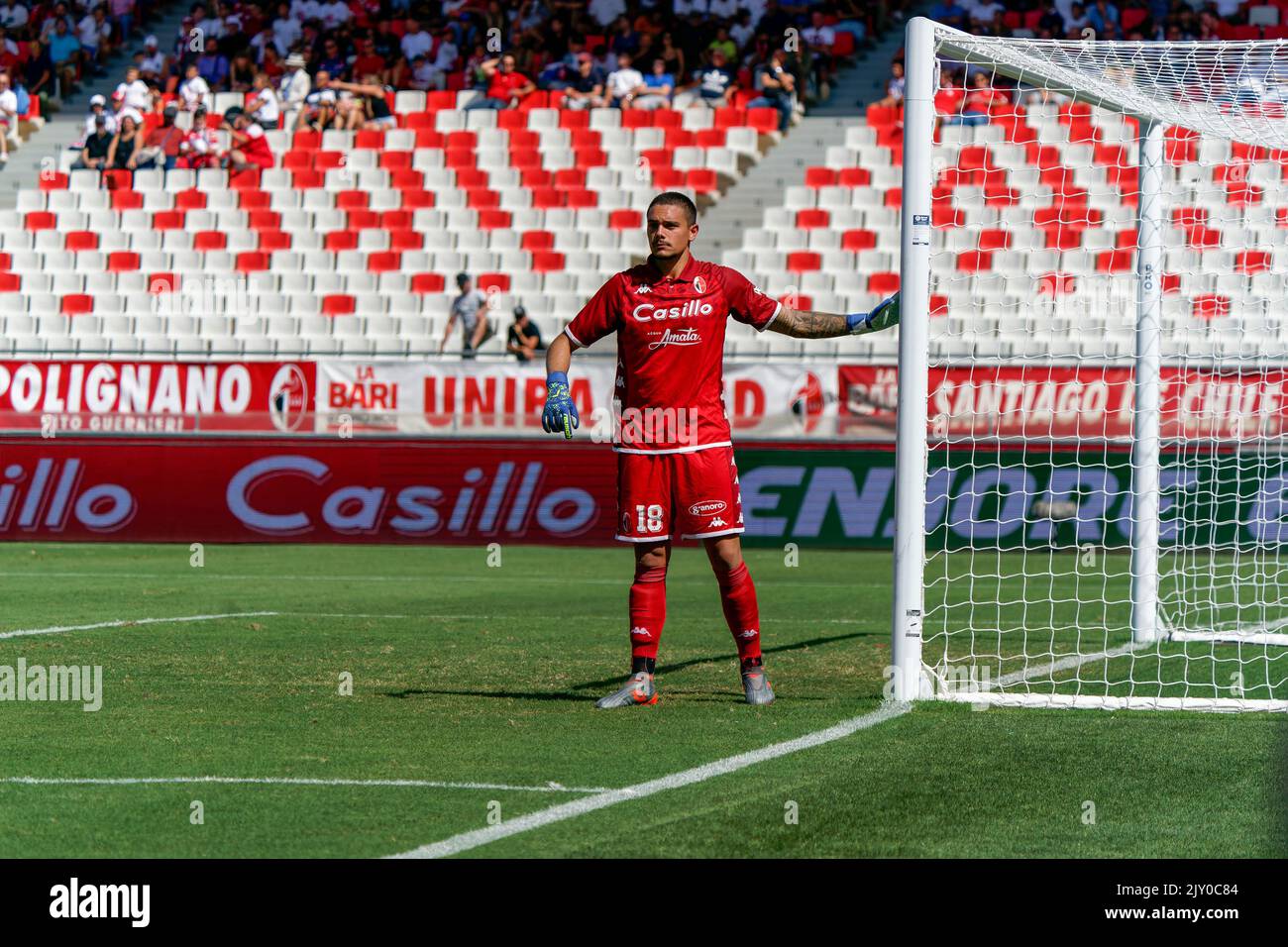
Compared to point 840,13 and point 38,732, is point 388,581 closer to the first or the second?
point 38,732

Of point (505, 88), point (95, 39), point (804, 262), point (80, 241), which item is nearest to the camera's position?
point (804, 262)

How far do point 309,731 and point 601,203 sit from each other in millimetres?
19657

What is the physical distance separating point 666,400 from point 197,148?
22.8m

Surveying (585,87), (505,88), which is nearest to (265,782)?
(585,87)

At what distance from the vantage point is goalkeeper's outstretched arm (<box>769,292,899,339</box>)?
845cm

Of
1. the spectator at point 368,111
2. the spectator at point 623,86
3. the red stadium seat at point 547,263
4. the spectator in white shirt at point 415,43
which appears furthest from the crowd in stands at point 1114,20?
the spectator in white shirt at point 415,43

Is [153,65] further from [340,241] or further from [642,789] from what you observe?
[642,789]

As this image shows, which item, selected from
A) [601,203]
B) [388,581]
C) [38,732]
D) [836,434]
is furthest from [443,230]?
[38,732]

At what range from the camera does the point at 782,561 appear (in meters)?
18.4

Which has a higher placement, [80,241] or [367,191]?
[367,191]

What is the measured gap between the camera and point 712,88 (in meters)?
27.6

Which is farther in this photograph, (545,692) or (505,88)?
(505,88)

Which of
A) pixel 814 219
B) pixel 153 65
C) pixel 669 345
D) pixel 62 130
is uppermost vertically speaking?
pixel 153 65

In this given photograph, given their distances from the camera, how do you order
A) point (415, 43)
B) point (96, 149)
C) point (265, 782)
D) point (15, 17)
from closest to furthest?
point (265, 782) < point (96, 149) < point (415, 43) < point (15, 17)
